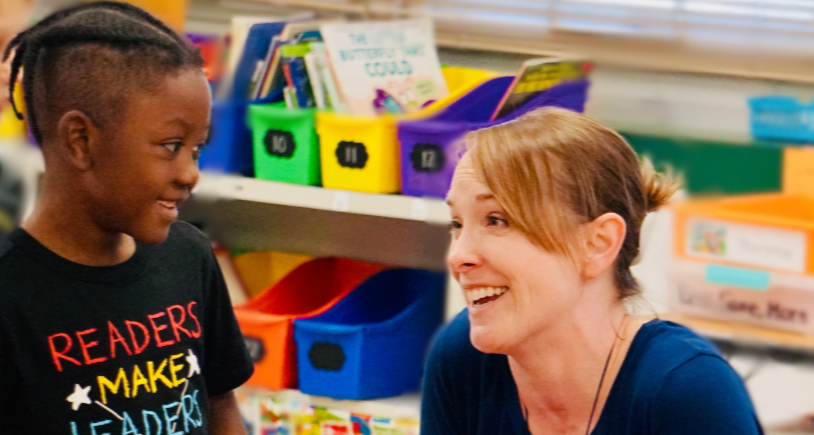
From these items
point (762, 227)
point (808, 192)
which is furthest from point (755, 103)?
point (762, 227)

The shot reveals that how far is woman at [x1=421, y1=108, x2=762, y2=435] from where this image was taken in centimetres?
102

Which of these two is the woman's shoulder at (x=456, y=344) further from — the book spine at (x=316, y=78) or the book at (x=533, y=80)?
the book spine at (x=316, y=78)

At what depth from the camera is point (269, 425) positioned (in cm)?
228

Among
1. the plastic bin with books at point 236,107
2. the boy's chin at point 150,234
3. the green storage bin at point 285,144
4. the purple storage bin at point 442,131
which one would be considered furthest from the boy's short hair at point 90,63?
the plastic bin with books at point 236,107

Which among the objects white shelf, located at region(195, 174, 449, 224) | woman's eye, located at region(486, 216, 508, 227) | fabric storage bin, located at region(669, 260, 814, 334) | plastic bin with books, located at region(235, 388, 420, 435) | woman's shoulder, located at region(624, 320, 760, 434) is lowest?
plastic bin with books, located at region(235, 388, 420, 435)

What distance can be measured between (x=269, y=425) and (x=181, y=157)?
1481mm

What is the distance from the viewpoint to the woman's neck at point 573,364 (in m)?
1.07

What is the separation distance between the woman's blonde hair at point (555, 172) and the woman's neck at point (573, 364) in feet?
0.31

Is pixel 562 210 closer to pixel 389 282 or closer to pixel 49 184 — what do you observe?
pixel 49 184

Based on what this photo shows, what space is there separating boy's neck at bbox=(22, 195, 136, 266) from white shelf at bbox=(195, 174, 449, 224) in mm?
1120

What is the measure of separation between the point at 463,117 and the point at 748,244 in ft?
2.20

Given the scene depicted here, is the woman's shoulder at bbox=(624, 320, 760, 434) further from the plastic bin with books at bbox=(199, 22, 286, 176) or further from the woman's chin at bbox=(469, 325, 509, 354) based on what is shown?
the plastic bin with books at bbox=(199, 22, 286, 176)

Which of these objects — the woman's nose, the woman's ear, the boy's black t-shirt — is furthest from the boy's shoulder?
the woman's ear

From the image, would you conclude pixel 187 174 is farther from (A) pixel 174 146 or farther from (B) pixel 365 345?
(B) pixel 365 345
